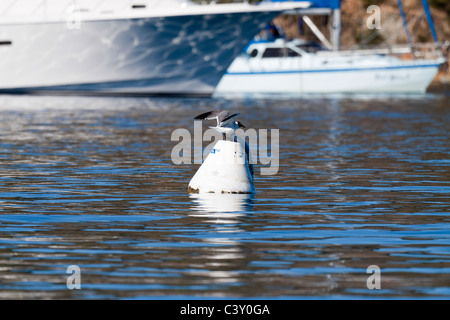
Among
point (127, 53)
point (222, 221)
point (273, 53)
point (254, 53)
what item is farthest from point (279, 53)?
point (222, 221)

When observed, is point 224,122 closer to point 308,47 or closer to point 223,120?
point 223,120

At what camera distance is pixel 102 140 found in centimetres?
2630

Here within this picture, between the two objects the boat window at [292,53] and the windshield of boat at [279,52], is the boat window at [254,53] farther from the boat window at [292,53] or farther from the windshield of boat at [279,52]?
the boat window at [292,53]

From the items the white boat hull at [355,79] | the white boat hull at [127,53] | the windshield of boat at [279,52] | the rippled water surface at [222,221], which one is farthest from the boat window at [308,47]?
the rippled water surface at [222,221]

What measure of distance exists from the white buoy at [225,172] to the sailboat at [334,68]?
40.2m

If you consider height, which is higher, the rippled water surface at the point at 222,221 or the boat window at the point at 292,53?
the boat window at the point at 292,53

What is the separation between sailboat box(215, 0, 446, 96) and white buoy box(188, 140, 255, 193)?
40.2 m

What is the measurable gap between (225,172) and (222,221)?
7.35ft

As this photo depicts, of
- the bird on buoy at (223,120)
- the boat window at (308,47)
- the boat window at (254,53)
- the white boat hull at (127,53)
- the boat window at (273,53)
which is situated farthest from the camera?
the boat window at (254,53)

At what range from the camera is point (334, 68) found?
184ft

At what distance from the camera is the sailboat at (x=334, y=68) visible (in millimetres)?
55594

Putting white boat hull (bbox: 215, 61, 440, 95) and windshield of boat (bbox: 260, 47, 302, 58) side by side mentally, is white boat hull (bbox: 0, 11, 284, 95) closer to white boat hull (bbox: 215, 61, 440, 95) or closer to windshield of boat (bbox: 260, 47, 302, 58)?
windshield of boat (bbox: 260, 47, 302, 58)

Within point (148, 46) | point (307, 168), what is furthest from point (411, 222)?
point (148, 46)

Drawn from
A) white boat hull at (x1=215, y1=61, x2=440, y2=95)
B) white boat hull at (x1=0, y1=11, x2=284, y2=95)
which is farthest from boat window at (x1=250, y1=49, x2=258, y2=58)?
white boat hull at (x1=0, y1=11, x2=284, y2=95)
